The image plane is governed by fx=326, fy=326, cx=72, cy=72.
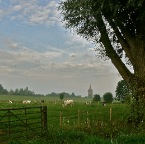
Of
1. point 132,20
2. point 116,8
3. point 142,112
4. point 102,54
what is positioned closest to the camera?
point 116,8

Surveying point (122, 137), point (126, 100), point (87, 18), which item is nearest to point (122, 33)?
point (87, 18)

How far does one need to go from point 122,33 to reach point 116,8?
3.85m

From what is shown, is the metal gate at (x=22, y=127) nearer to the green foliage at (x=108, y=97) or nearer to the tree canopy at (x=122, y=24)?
the tree canopy at (x=122, y=24)

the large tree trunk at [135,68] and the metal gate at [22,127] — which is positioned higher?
the large tree trunk at [135,68]

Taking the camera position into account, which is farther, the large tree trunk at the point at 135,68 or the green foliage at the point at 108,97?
the green foliage at the point at 108,97

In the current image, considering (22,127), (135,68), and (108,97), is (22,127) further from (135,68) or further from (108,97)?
(108,97)

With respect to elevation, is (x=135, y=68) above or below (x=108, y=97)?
above

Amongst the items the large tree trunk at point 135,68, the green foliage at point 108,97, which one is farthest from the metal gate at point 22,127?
the green foliage at point 108,97

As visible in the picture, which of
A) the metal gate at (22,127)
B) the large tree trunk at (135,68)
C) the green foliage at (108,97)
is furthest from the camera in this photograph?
the green foliage at (108,97)

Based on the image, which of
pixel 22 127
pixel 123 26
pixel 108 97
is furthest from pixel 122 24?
pixel 108 97

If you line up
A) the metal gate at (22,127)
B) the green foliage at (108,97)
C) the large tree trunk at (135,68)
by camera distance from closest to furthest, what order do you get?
the metal gate at (22,127) → the large tree trunk at (135,68) → the green foliage at (108,97)

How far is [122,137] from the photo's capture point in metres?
18.2

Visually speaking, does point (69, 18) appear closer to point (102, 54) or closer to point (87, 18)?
point (87, 18)

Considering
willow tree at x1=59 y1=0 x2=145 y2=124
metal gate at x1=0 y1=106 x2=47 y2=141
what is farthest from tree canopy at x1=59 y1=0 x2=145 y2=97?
metal gate at x1=0 y1=106 x2=47 y2=141
